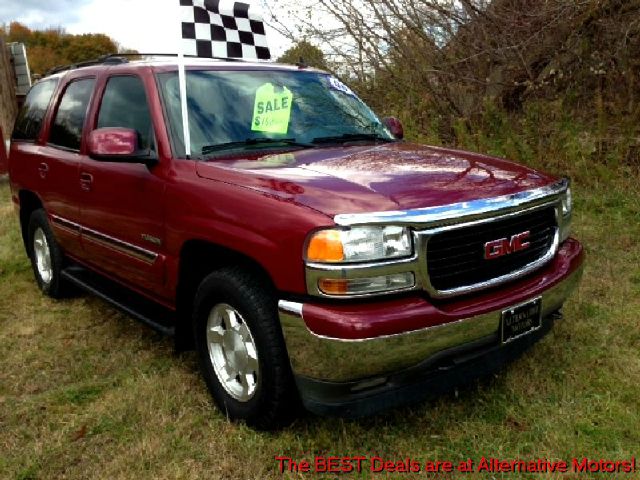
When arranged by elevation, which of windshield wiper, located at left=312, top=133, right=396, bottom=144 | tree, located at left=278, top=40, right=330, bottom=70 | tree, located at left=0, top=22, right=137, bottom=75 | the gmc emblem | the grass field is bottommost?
the grass field

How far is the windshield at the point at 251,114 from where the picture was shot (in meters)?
3.19

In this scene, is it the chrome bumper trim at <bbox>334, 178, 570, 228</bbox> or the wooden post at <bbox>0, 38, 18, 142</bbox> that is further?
the wooden post at <bbox>0, 38, 18, 142</bbox>

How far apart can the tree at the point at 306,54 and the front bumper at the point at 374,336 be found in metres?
7.38

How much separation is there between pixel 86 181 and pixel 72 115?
28.4 inches

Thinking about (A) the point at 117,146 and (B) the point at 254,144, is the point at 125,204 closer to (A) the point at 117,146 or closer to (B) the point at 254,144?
(A) the point at 117,146

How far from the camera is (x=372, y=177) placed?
2645 mm

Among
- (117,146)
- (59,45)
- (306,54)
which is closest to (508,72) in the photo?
(306,54)

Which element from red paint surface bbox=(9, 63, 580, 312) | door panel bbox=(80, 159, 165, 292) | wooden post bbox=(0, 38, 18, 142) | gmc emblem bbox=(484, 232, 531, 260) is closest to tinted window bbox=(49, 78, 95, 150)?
red paint surface bbox=(9, 63, 580, 312)

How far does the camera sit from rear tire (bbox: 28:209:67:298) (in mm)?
4629

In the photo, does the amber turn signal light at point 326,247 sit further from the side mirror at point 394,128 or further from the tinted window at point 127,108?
the side mirror at point 394,128

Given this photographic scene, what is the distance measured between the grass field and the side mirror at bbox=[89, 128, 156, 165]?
1231 millimetres

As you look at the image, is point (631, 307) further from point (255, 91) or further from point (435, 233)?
point (255, 91)

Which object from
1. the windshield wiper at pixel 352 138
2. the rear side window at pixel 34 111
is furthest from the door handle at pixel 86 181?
the windshield wiper at pixel 352 138

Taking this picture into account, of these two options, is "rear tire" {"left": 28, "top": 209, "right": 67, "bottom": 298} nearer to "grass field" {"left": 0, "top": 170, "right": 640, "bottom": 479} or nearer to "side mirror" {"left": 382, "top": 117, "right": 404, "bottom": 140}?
"grass field" {"left": 0, "top": 170, "right": 640, "bottom": 479}
